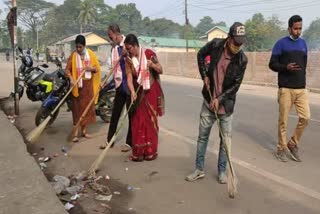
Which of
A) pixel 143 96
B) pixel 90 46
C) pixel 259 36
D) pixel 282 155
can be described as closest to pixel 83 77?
pixel 143 96

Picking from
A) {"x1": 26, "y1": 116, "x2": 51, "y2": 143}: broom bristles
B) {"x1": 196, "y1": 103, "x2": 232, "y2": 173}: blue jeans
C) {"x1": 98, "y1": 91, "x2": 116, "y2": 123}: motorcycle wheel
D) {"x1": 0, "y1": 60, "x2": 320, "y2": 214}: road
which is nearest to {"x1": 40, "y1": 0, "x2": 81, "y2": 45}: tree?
{"x1": 98, "y1": 91, "x2": 116, "y2": 123}: motorcycle wheel

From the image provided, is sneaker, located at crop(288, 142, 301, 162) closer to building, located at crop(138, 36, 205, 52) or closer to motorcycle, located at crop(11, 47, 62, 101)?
motorcycle, located at crop(11, 47, 62, 101)

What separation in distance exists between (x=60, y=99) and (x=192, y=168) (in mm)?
3109

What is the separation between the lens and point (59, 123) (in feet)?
29.1

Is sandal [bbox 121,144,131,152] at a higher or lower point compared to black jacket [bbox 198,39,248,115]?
lower

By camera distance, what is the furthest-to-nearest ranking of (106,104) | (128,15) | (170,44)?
(128,15)
(170,44)
(106,104)

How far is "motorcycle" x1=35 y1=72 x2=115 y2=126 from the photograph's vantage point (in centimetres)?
780

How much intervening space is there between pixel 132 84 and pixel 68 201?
195cm

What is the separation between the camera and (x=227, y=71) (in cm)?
484

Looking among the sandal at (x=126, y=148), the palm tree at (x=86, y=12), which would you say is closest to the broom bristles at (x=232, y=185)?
the sandal at (x=126, y=148)

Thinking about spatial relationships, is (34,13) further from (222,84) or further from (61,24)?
(222,84)

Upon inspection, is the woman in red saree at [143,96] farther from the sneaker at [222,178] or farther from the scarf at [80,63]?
the scarf at [80,63]

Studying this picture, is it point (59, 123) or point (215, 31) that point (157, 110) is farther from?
point (215, 31)

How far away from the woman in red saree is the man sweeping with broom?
0.99 meters
